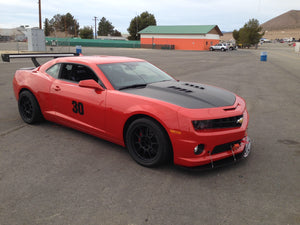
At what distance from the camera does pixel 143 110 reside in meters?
3.44

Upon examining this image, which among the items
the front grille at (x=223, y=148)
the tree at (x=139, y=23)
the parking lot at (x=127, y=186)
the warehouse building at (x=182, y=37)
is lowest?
the parking lot at (x=127, y=186)

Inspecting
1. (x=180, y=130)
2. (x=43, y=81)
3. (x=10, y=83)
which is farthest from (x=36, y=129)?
(x=10, y=83)

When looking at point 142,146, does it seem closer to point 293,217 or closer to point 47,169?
point 47,169

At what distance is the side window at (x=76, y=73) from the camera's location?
433cm

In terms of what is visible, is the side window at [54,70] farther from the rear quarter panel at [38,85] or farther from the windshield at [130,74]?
the windshield at [130,74]

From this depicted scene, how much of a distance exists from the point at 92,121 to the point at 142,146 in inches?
39.3

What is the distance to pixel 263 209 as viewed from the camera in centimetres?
274

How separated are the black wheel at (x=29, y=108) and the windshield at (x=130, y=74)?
1.73 meters

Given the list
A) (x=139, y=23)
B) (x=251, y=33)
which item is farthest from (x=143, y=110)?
(x=139, y=23)

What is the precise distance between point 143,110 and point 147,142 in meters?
0.45

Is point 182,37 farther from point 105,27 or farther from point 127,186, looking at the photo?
point 105,27

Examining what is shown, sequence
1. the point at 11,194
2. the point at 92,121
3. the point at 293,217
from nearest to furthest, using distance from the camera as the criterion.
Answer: the point at 293,217, the point at 11,194, the point at 92,121

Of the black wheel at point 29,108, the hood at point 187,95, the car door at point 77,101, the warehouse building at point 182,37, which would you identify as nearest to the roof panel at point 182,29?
the warehouse building at point 182,37

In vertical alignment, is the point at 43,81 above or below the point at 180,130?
above
